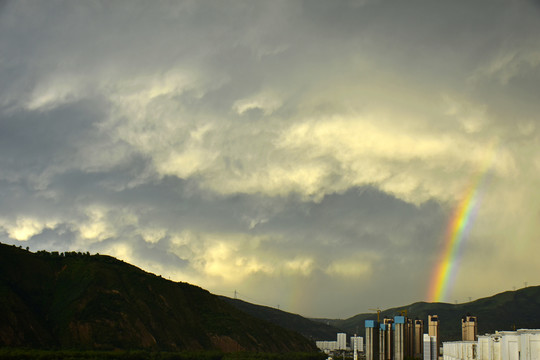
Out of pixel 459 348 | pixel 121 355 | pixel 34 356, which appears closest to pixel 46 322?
pixel 121 355

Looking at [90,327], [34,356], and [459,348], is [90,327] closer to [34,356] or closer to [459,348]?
[34,356]

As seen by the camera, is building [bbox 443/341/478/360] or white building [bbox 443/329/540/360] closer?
white building [bbox 443/329/540/360]

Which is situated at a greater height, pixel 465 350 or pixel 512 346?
pixel 512 346

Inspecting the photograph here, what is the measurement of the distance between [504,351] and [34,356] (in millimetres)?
106614

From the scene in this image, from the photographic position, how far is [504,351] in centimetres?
9638

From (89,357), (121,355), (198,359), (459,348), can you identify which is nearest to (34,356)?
(89,357)

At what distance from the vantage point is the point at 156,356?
18625 cm

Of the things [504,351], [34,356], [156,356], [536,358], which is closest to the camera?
[536,358]

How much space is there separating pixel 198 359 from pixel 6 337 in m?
57.0

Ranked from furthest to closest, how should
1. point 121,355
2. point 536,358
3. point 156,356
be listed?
1. point 156,356
2. point 121,355
3. point 536,358

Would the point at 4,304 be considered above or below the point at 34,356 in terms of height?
above

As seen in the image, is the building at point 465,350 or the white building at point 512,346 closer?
the white building at point 512,346

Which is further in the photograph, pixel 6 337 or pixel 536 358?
pixel 6 337

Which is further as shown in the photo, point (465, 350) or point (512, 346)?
point (465, 350)
